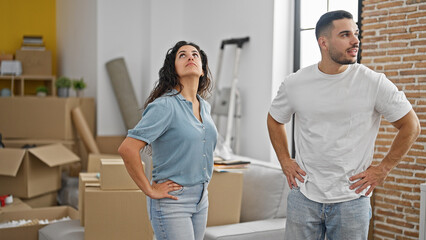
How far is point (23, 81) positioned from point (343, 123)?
5397mm

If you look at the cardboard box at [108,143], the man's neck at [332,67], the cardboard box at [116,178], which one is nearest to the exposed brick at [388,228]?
the cardboard box at [116,178]

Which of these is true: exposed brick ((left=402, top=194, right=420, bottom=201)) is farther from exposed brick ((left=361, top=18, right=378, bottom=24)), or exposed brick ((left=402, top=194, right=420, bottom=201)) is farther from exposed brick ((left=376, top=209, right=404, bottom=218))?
exposed brick ((left=361, top=18, right=378, bottom=24))

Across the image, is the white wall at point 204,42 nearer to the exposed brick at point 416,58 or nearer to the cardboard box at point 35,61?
the cardboard box at point 35,61

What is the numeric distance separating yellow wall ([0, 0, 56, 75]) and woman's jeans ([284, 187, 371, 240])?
5.97m

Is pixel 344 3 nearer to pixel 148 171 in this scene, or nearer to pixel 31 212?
pixel 148 171

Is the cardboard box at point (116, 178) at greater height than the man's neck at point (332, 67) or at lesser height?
lesser

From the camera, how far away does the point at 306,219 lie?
206 centimetres

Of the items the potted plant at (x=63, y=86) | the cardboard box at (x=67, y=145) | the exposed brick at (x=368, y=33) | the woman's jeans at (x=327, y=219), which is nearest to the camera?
the woman's jeans at (x=327, y=219)

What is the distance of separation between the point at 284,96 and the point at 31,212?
2.83m

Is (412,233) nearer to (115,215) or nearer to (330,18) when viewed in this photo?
(115,215)

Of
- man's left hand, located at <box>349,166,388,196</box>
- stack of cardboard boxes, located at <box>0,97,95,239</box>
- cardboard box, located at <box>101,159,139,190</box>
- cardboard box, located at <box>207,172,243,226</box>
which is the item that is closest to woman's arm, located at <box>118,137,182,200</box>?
man's left hand, located at <box>349,166,388,196</box>

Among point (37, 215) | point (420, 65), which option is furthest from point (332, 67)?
point (37, 215)

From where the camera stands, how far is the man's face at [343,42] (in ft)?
6.55

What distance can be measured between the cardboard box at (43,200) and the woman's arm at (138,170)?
3.28 meters
